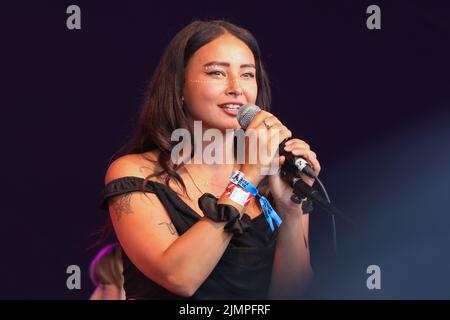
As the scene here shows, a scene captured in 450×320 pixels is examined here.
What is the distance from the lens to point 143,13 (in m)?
3.12

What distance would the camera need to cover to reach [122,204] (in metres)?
1.87

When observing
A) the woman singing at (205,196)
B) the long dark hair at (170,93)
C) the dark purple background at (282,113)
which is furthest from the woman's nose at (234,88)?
the dark purple background at (282,113)

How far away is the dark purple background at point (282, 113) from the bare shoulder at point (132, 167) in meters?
1.15

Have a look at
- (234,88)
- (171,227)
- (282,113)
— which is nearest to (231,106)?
(234,88)

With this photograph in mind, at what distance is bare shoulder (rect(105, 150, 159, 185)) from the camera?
192 centimetres

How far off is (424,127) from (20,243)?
1.72 m

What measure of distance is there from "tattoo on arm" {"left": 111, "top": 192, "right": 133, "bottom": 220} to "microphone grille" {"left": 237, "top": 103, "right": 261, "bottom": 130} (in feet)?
1.09

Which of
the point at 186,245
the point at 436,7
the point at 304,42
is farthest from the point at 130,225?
the point at 436,7

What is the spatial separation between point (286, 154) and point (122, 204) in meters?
0.43

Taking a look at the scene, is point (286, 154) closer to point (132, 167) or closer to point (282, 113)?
point (132, 167)

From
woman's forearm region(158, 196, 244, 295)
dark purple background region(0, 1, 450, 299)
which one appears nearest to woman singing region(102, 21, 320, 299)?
woman's forearm region(158, 196, 244, 295)

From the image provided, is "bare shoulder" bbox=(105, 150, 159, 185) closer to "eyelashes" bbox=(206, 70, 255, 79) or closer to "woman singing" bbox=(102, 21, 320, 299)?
"woman singing" bbox=(102, 21, 320, 299)

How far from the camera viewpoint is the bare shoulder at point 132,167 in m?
1.92
